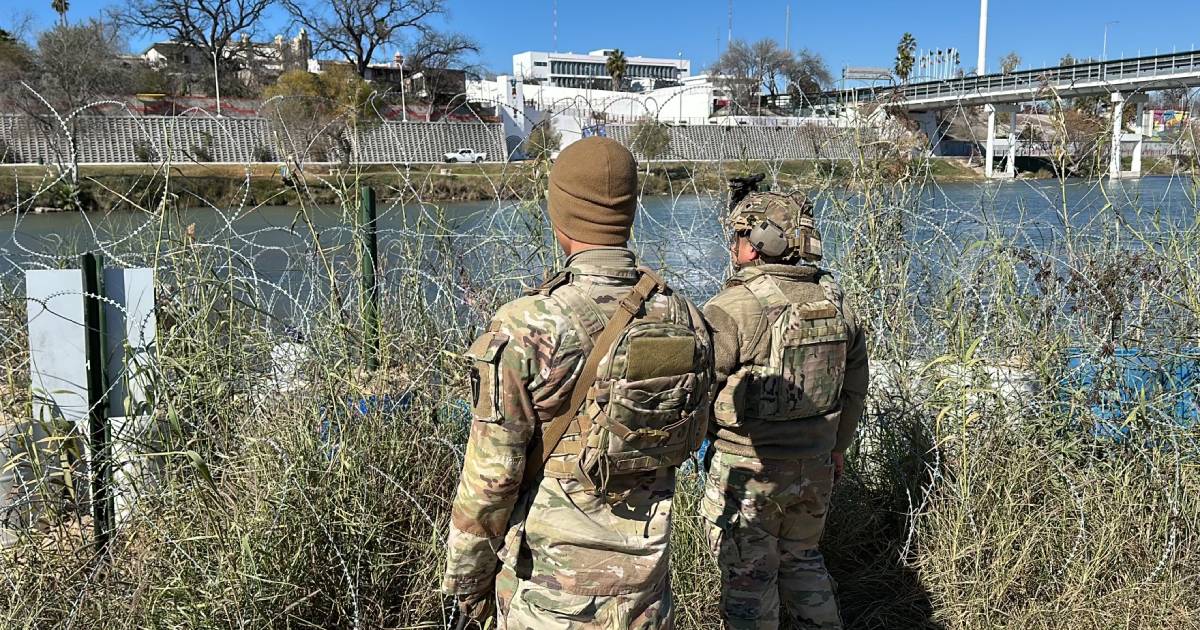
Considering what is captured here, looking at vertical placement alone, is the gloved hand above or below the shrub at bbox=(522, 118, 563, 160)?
below

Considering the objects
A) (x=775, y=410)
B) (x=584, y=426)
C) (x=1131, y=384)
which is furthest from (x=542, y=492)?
(x=1131, y=384)

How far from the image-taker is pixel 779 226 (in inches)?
91.4

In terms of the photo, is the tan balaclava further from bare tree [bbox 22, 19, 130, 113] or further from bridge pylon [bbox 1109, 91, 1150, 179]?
bare tree [bbox 22, 19, 130, 113]

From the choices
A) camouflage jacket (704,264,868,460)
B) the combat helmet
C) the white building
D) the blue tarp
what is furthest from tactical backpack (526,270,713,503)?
the white building

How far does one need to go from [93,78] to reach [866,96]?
29990mm

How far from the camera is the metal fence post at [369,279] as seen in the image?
122 inches

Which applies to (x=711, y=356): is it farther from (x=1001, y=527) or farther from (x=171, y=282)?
(x=171, y=282)

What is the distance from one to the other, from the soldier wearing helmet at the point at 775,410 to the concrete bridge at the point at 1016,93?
2.01m

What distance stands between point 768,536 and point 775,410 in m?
0.37

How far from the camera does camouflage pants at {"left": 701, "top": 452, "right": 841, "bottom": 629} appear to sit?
2346 mm

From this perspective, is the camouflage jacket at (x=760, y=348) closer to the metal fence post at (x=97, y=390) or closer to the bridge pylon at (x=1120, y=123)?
the metal fence post at (x=97, y=390)

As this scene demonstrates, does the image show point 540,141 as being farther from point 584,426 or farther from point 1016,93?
point 1016,93

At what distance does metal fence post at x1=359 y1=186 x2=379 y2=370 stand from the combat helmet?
1395 mm

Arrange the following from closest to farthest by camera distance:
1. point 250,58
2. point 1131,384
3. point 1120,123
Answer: point 1131,384
point 1120,123
point 250,58
